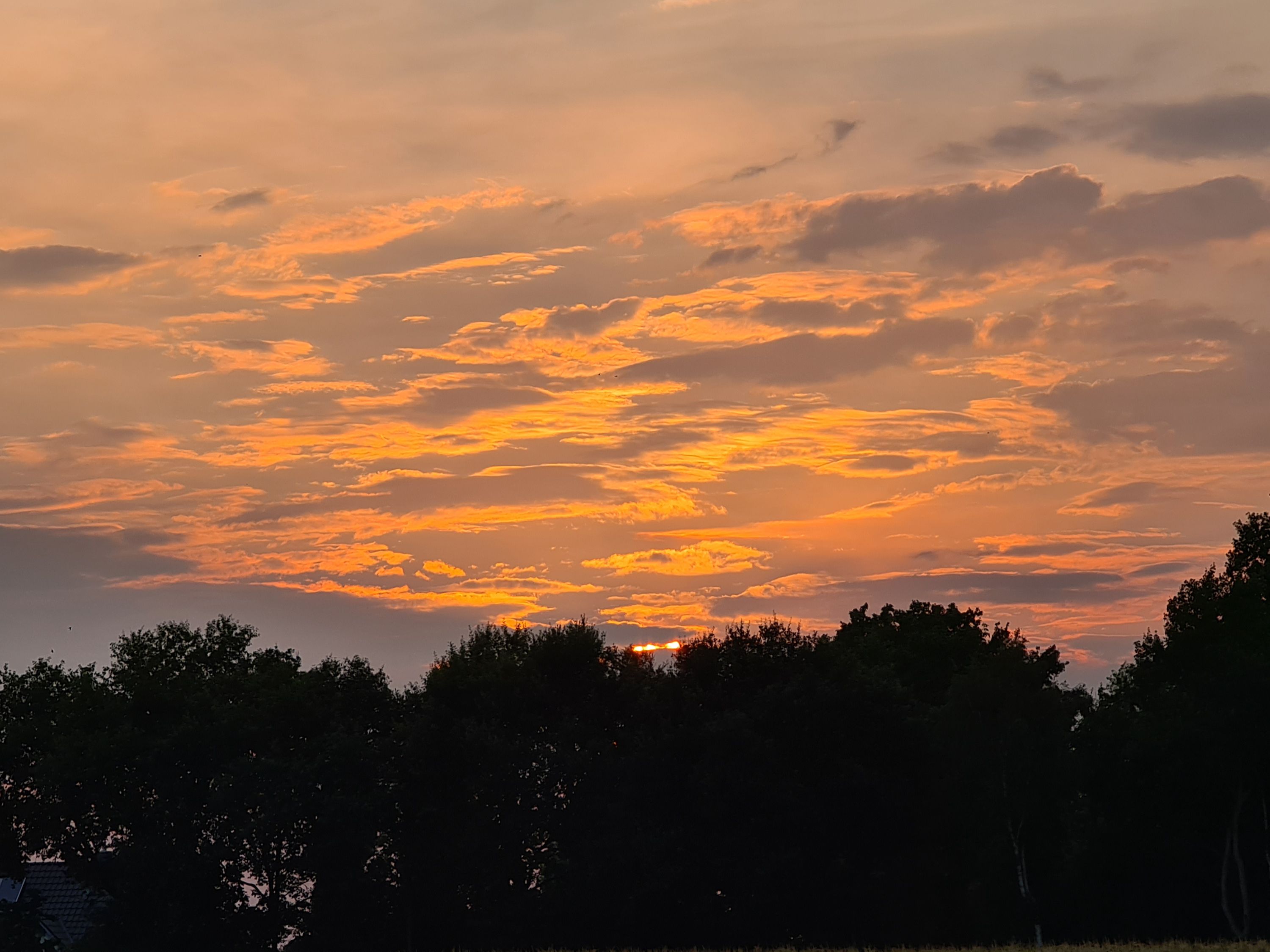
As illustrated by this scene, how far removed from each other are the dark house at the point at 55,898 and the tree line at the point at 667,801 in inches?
240

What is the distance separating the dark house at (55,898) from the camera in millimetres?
100562

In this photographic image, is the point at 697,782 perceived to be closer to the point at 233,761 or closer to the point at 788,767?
the point at 788,767

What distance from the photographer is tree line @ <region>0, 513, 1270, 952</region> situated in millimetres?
77188

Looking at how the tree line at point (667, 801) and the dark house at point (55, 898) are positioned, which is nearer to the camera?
the tree line at point (667, 801)

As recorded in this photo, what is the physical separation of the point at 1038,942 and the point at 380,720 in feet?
144

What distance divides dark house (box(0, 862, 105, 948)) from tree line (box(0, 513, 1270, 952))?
6.09m

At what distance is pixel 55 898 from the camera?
115 m

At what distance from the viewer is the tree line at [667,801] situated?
7719 cm

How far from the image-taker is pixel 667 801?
8081cm

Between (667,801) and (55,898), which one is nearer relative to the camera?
(667,801)

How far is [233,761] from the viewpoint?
3455 inches

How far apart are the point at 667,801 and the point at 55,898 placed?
60858mm

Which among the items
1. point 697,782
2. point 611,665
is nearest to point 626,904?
point 697,782

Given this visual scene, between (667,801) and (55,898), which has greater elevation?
(667,801)
